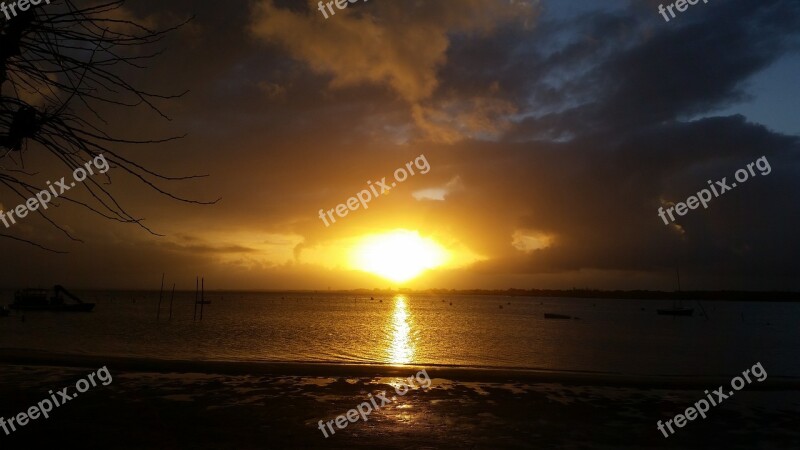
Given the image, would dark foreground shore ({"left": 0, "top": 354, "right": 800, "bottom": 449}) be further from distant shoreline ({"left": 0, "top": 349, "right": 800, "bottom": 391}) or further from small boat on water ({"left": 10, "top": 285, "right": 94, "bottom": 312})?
small boat on water ({"left": 10, "top": 285, "right": 94, "bottom": 312})

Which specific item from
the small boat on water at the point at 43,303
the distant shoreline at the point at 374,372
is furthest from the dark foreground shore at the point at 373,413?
the small boat on water at the point at 43,303

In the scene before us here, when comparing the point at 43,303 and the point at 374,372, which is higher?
the point at 43,303

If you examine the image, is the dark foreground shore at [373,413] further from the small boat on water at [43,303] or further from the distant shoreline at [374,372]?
the small boat on water at [43,303]

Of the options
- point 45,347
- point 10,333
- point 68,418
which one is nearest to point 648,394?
point 68,418

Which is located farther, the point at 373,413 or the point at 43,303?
the point at 43,303

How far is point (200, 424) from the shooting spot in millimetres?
13820

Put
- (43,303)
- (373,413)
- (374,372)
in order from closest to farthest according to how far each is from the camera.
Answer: (373,413) < (374,372) < (43,303)

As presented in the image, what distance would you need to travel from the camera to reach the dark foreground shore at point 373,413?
1278 cm

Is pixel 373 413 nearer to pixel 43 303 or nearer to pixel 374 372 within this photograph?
pixel 374 372

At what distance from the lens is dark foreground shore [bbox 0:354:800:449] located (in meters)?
12.8

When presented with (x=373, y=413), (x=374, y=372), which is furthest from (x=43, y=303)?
(x=373, y=413)

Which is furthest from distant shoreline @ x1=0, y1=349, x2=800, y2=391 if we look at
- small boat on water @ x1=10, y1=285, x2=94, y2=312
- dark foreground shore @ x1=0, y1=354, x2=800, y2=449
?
small boat on water @ x1=10, y1=285, x2=94, y2=312

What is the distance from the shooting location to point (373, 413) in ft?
51.6

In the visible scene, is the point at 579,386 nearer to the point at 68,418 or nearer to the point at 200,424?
the point at 200,424
